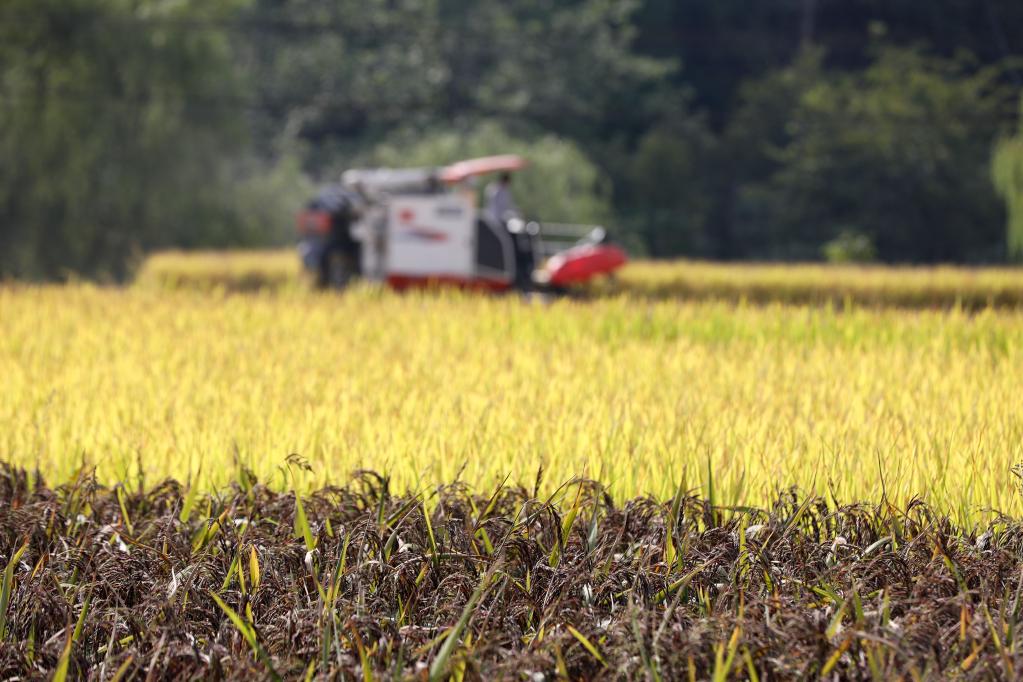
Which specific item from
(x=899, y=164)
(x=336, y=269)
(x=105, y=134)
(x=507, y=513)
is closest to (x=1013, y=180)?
(x=336, y=269)


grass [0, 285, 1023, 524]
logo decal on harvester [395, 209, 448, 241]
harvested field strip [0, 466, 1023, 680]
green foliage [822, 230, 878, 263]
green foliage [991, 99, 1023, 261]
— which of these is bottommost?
harvested field strip [0, 466, 1023, 680]

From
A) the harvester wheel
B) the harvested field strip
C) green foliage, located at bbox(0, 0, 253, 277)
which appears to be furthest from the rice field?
green foliage, located at bbox(0, 0, 253, 277)

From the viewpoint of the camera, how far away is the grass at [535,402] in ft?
14.5

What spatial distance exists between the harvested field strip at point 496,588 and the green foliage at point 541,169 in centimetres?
2567

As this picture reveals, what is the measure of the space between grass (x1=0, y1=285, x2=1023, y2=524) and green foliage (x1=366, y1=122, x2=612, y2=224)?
67.9ft

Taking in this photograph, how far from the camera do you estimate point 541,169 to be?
3097 cm

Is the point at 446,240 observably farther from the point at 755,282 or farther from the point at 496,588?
the point at 496,588

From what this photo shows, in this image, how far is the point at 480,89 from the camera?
131ft

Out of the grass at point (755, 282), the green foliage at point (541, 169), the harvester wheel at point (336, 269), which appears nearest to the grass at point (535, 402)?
the grass at point (755, 282)

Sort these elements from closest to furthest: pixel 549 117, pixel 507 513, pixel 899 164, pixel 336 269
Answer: pixel 507 513 → pixel 336 269 → pixel 899 164 → pixel 549 117

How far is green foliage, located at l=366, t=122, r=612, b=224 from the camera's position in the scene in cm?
3056

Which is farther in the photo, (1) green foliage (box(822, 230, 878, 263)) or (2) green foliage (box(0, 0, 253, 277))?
(1) green foliage (box(822, 230, 878, 263))

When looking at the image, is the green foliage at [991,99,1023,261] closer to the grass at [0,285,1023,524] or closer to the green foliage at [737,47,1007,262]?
the grass at [0,285,1023,524]

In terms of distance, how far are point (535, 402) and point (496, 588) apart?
231 centimetres
